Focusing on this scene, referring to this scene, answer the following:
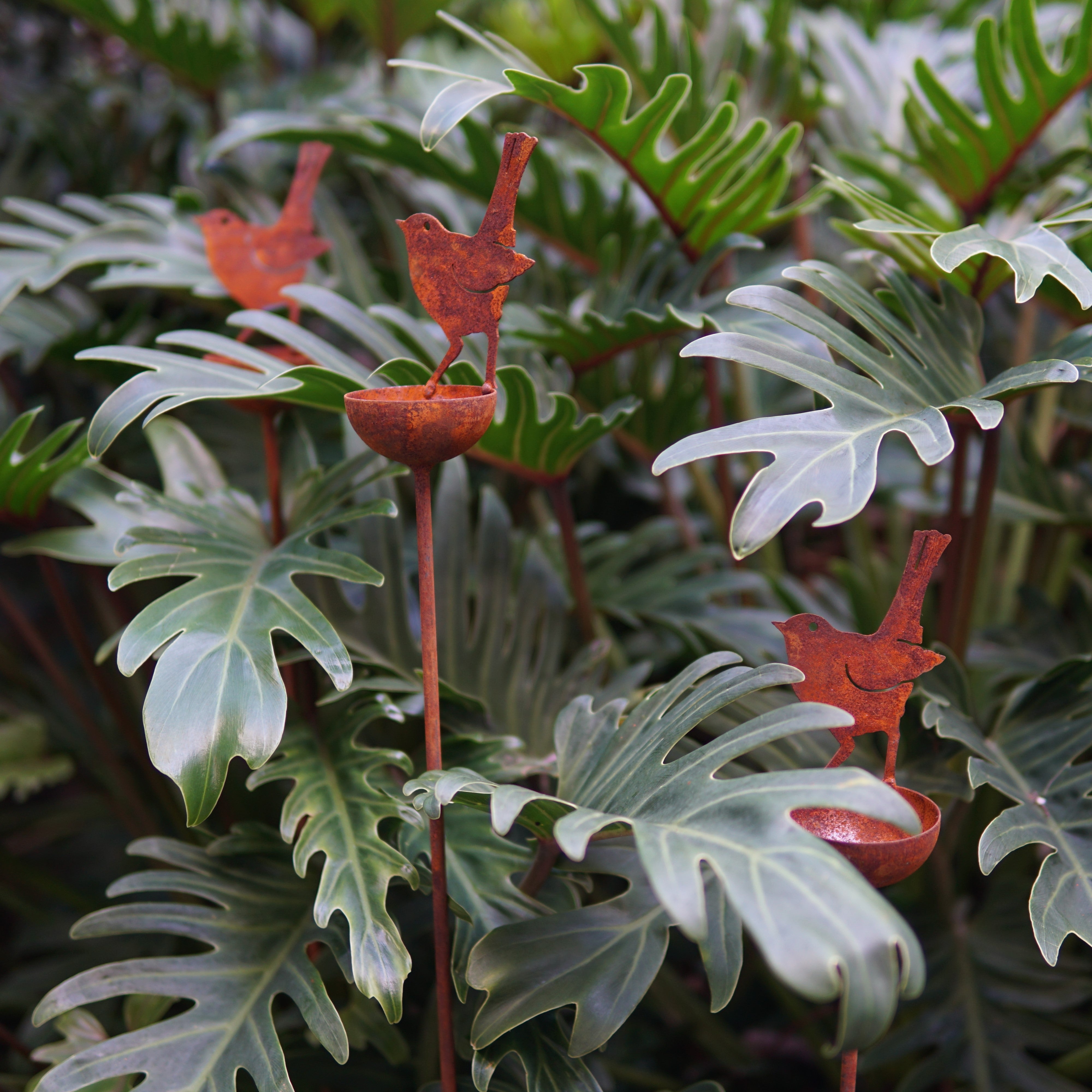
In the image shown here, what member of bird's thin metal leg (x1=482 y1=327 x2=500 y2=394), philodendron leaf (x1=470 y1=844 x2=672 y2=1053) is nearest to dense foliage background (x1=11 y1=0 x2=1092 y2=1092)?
philodendron leaf (x1=470 y1=844 x2=672 y2=1053)

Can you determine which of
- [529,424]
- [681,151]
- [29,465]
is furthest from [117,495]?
[681,151]

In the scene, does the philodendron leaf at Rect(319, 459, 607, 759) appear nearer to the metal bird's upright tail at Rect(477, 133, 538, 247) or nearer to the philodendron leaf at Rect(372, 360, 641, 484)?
the philodendron leaf at Rect(372, 360, 641, 484)

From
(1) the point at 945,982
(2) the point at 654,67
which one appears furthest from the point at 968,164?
(1) the point at 945,982

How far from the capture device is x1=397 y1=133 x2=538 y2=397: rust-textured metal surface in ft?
1.51

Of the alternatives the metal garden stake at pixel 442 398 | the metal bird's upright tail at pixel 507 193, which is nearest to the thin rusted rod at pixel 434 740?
the metal garden stake at pixel 442 398

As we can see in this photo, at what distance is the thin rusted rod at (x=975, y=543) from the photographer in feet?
2.30

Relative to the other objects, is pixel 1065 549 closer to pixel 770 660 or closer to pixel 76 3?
pixel 770 660

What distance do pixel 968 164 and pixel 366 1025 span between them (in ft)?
3.08

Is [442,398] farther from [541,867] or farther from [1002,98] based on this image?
[1002,98]

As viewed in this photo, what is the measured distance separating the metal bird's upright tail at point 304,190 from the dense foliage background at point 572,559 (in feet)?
0.29

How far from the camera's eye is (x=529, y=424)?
0.71m

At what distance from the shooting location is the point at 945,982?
2.83 ft

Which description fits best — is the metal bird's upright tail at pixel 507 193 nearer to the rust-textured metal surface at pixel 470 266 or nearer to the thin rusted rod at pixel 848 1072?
the rust-textured metal surface at pixel 470 266

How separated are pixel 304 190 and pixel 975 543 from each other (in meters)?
0.63
